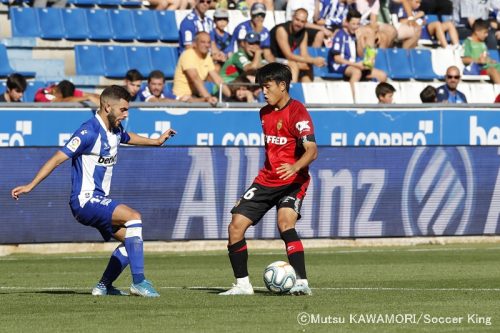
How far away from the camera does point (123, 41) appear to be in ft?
72.6

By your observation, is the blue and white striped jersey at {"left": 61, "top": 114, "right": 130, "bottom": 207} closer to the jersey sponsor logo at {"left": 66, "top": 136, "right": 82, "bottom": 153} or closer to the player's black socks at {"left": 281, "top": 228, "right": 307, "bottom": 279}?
the jersey sponsor logo at {"left": 66, "top": 136, "right": 82, "bottom": 153}

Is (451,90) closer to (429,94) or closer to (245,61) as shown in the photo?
(429,94)

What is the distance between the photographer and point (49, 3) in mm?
21766

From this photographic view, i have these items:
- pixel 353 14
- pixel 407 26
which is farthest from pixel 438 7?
pixel 353 14

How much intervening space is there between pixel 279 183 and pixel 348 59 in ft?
37.1

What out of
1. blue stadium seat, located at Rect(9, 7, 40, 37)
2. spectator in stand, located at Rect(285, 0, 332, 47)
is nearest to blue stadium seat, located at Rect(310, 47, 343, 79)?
spectator in stand, located at Rect(285, 0, 332, 47)

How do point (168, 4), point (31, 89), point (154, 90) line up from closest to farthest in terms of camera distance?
point (154, 90), point (31, 89), point (168, 4)

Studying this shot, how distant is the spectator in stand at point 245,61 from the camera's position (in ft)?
65.3

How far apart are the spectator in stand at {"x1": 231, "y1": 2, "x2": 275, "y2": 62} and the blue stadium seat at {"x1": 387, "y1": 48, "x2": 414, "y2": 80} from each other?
3479mm

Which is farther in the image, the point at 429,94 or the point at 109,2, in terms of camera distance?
the point at 109,2

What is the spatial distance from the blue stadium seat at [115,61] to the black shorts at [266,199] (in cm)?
1013

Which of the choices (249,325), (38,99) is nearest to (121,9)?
(38,99)

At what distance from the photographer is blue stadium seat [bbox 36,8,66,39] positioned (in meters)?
21.2

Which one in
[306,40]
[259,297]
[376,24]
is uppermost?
[306,40]
